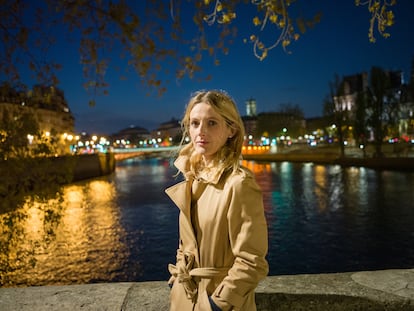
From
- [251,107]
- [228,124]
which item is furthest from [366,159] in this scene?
[251,107]

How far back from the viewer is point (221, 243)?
2188 millimetres

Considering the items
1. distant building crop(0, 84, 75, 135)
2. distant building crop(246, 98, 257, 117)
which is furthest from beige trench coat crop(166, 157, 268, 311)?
distant building crop(246, 98, 257, 117)

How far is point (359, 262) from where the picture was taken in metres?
12.4

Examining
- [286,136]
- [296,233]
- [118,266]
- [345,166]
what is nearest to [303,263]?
[296,233]

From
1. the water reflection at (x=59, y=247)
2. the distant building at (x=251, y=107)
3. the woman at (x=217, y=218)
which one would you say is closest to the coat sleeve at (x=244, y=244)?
the woman at (x=217, y=218)

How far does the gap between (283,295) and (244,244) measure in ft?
5.65

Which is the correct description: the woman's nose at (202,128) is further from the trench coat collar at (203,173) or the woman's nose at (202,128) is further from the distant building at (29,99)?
the distant building at (29,99)

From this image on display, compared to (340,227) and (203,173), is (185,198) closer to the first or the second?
(203,173)

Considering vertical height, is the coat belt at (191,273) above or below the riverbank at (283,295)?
above

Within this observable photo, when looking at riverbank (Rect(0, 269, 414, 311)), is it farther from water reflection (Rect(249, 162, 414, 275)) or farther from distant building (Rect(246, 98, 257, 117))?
distant building (Rect(246, 98, 257, 117))

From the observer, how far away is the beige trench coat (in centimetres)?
203

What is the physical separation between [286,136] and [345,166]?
2042 inches

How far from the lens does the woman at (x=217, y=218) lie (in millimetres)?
2045

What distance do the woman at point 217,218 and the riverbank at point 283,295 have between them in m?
1.22
